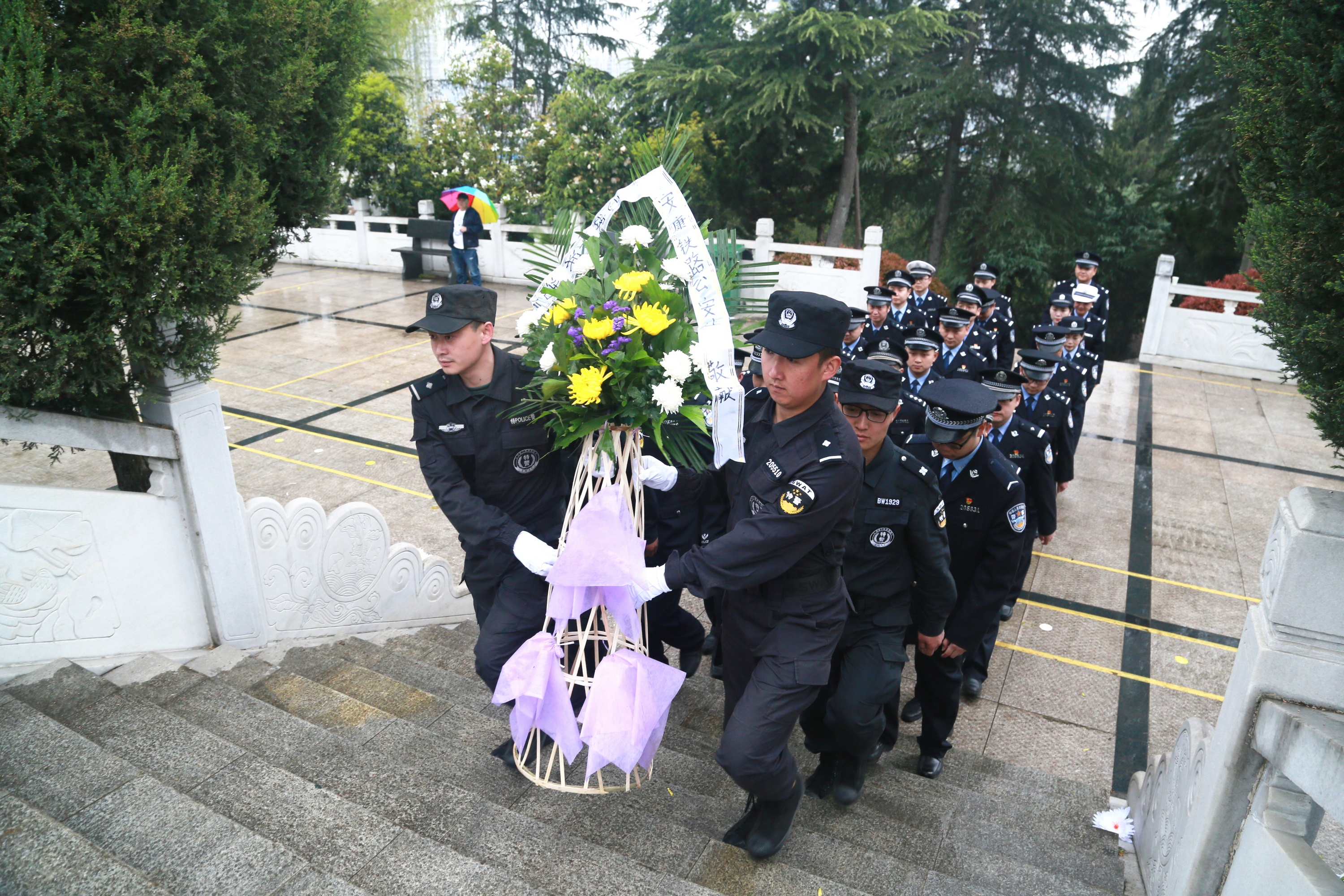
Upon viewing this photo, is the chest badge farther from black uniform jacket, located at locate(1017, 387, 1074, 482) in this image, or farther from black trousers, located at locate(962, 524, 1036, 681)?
black uniform jacket, located at locate(1017, 387, 1074, 482)

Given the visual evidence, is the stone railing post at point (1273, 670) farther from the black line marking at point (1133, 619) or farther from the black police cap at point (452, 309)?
the black line marking at point (1133, 619)

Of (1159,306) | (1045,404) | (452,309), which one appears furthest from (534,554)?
(1159,306)

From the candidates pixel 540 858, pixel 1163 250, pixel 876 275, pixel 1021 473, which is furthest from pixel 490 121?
pixel 540 858

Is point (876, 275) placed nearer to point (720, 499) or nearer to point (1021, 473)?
point (1021, 473)

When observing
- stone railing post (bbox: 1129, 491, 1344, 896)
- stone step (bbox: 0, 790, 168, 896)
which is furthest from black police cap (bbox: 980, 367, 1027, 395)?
stone step (bbox: 0, 790, 168, 896)

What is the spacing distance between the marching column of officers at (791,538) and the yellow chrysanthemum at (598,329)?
0.46 meters

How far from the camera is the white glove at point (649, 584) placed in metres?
2.88

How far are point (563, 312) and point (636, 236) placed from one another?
43cm

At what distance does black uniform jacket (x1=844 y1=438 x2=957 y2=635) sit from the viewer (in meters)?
3.21

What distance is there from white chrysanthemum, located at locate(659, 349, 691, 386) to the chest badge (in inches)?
19.8

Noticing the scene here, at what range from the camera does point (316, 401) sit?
30.0ft

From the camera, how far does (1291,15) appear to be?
70.4 inches

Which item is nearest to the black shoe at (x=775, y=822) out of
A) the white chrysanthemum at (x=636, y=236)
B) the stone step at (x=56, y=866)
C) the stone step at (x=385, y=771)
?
the stone step at (x=385, y=771)

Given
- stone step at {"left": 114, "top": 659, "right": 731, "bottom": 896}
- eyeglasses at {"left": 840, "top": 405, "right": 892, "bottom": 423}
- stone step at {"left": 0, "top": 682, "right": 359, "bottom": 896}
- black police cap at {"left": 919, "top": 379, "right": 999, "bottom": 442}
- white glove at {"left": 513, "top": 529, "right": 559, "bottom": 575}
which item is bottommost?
stone step at {"left": 114, "top": 659, "right": 731, "bottom": 896}
